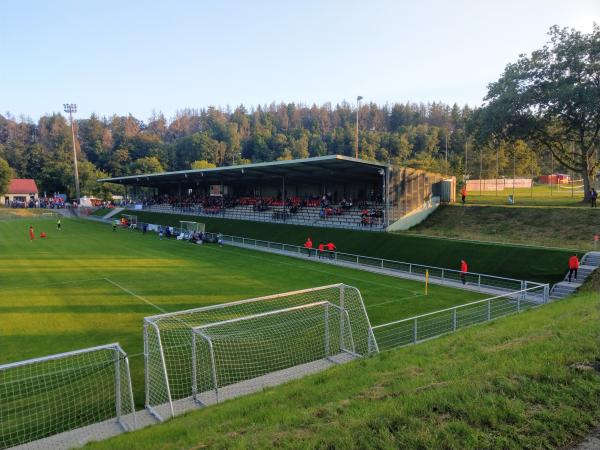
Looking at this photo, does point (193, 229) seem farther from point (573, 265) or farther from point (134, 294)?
point (573, 265)

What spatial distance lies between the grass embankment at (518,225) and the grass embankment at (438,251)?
13.4 ft

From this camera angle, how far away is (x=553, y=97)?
3238cm

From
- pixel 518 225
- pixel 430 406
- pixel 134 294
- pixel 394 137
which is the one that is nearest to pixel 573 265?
pixel 518 225

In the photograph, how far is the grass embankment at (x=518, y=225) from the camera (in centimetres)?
2700

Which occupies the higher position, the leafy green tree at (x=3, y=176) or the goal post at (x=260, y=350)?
the leafy green tree at (x=3, y=176)

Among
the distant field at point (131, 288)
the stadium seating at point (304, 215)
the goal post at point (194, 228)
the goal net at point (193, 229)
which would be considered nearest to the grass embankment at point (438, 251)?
the stadium seating at point (304, 215)

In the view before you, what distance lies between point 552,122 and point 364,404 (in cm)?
3645

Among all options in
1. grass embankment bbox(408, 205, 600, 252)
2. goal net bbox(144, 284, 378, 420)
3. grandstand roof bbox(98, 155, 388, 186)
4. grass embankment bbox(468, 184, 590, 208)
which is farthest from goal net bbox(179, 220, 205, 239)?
grass embankment bbox(468, 184, 590, 208)

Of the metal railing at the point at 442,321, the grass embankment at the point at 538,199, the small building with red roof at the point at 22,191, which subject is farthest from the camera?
the small building with red roof at the point at 22,191

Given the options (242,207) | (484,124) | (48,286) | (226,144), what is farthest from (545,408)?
(226,144)

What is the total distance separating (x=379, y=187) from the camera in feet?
146

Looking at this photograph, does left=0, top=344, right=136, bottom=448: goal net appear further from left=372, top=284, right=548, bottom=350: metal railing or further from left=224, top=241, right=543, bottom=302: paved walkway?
left=224, top=241, right=543, bottom=302: paved walkway

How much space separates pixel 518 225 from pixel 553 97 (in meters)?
10.5

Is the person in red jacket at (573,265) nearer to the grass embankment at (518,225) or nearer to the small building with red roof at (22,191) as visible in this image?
the grass embankment at (518,225)
